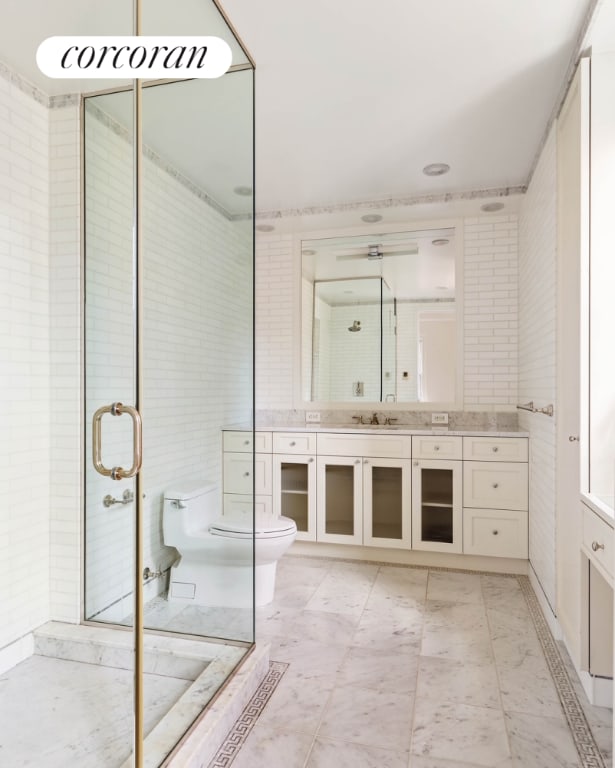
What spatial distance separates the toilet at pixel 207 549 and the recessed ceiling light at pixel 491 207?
2638mm

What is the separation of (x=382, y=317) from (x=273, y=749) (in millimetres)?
2951

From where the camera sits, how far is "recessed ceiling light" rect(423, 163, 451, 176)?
3135 millimetres

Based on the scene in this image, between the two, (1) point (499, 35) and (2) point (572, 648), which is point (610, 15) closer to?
(1) point (499, 35)

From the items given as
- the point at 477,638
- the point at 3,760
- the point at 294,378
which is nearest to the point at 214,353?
the point at 3,760

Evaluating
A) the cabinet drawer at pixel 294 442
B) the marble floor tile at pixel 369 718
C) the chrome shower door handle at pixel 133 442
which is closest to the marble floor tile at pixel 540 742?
the marble floor tile at pixel 369 718

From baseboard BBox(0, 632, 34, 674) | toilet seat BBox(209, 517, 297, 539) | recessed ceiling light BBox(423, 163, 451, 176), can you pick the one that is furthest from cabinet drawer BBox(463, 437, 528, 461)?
baseboard BBox(0, 632, 34, 674)

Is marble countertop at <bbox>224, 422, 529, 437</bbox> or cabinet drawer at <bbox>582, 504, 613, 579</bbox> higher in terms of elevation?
marble countertop at <bbox>224, 422, 529, 437</bbox>

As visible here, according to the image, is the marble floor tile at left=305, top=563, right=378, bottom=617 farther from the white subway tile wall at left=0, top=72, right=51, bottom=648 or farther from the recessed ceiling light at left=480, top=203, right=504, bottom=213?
the recessed ceiling light at left=480, top=203, right=504, bottom=213

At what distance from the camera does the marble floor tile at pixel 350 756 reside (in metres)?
1.62

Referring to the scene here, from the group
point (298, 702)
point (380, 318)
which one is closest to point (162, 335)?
point (298, 702)

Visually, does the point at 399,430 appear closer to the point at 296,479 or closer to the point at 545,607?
the point at 296,479

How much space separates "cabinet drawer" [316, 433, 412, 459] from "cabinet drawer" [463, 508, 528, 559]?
562 mm

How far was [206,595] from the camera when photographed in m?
→ 2.03

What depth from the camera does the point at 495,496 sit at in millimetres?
3332
